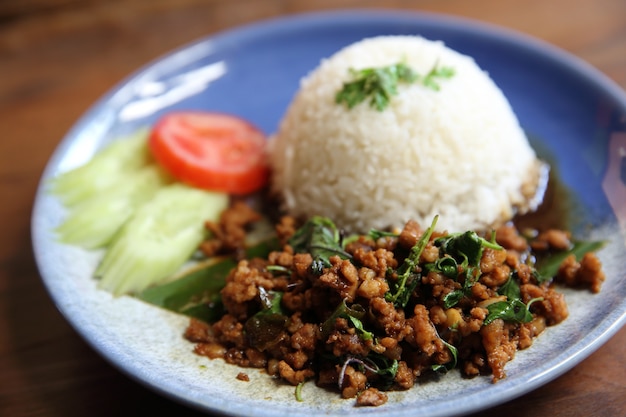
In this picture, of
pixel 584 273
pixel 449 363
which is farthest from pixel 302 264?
pixel 584 273

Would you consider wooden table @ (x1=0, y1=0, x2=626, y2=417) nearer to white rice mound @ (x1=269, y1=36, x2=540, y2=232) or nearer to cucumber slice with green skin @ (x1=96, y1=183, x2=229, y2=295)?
cucumber slice with green skin @ (x1=96, y1=183, x2=229, y2=295)

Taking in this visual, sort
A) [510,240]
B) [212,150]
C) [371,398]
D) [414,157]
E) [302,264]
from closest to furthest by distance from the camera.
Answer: [371,398]
[302,264]
[510,240]
[414,157]
[212,150]

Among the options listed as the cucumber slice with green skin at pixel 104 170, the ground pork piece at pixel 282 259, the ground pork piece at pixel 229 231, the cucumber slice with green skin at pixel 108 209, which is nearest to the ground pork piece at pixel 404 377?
the ground pork piece at pixel 282 259

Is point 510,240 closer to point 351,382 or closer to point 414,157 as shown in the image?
point 414,157

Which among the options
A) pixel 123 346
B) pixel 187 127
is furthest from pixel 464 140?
pixel 123 346

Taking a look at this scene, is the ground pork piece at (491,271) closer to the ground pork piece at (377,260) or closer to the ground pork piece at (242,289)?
the ground pork piece at (377,260)

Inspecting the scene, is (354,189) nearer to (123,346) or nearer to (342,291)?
(342,291)

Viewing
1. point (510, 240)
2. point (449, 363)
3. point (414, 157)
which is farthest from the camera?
point (414, 157)
